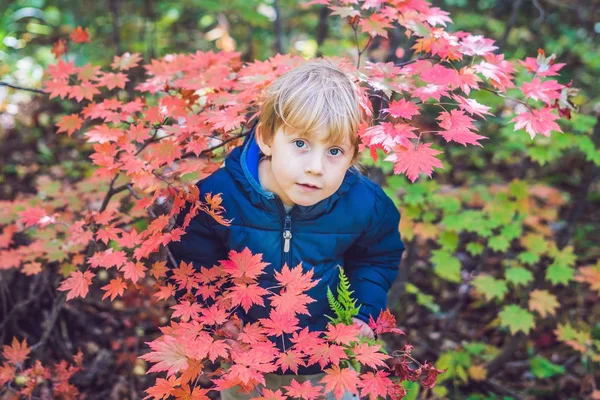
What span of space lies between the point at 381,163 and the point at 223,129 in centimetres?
137

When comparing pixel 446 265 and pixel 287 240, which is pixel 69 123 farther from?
pixel 446 265

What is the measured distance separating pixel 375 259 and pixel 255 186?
0.62 m

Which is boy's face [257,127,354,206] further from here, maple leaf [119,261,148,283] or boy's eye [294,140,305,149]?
maple leaf [119,261,148,283]

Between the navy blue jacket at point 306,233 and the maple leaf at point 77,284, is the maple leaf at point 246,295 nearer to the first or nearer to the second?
the navy blue jacket at point 306,233

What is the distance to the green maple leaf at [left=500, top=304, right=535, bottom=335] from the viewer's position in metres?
3.24

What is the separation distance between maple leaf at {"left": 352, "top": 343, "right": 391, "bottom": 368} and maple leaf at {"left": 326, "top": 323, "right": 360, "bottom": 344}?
0.11 feet

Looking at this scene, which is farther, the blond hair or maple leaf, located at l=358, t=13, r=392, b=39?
maple leaf, located at l=358, t=13, r=392, b=39

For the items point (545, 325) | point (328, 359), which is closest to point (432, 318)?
point (545, 325)

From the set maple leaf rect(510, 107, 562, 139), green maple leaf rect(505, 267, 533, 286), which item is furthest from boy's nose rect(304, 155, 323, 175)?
green maple leaf rect(505, 267, 533, 286)

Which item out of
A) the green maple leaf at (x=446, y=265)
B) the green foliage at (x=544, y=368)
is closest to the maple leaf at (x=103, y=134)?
the green maple leaf at (x=446, y=265)

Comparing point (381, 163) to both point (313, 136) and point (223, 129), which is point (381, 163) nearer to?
point (223, 129)

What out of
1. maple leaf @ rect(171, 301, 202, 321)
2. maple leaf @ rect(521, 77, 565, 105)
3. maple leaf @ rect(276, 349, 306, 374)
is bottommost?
maple leaf @ rect(171, 301, 202, 321)

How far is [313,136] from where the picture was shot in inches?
68.2

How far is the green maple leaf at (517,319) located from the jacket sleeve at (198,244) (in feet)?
6.48
